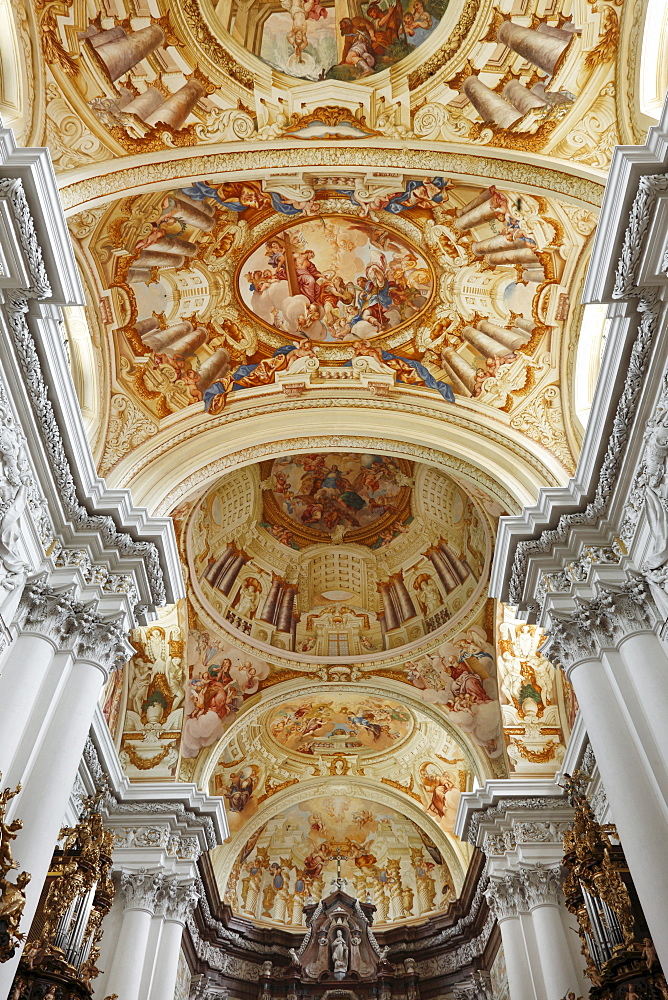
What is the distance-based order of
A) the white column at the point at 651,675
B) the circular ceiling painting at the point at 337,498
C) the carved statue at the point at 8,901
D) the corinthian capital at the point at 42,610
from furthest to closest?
1. the circular ceiling painting at the point at 337,498
2. the corinthian capital at the point at 42,610
3. the white column at the point at 651,675
4. the carved statue at the point at 8,901

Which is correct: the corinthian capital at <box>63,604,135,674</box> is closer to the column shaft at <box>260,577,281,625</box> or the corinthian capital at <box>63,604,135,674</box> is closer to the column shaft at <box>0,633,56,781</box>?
the column shaft at <box>0,633,56,781</box>

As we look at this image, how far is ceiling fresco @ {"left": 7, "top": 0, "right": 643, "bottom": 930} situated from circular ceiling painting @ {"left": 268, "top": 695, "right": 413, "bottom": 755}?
0.27ft

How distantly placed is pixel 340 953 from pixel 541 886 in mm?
7165

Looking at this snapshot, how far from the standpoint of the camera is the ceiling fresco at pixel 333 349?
1062cm

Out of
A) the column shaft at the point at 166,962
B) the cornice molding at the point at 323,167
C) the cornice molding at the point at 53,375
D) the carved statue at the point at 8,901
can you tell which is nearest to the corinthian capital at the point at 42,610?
the cornice molding at the point at 53,375

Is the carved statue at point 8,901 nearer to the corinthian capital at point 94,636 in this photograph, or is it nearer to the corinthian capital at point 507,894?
the corinthian capital at point 94,636

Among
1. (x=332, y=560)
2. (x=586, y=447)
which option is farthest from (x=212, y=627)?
(x=586, y=447)

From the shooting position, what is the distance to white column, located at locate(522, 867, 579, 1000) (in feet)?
42.3

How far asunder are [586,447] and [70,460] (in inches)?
265

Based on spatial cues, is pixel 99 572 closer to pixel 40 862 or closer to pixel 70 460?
pixel 70 460

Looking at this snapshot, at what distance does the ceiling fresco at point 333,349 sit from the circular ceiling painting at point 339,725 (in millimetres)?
82

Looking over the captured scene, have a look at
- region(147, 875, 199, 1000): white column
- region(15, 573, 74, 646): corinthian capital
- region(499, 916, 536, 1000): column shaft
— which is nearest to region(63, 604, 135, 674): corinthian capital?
region(15, 573, 74, 646): corinthian capital

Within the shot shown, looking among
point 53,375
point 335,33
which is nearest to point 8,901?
point 53,375

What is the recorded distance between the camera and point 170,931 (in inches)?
556
